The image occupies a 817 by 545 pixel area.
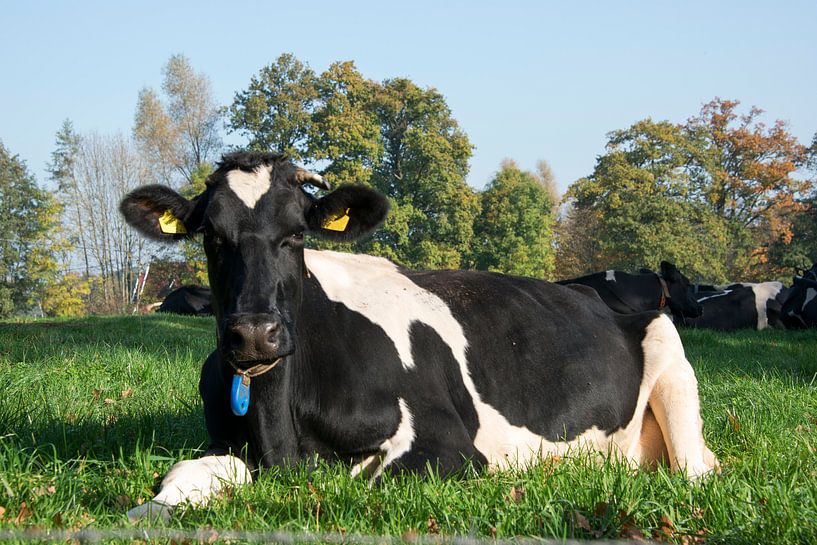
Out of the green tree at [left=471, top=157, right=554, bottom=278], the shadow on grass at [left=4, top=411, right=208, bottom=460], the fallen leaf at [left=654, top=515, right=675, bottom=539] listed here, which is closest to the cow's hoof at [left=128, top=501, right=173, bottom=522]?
the shadow on grass at [left=4, top=411, right=208, bottom=460]

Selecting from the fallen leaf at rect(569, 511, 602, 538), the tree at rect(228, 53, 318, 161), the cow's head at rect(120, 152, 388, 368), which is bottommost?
the fallen leaf at rect(569, 511, 602, 538)

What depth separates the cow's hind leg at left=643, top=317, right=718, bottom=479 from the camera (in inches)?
221

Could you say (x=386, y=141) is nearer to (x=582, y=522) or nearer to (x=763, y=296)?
(x=763, y=296)

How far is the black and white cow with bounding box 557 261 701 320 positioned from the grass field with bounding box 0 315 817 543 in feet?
41.8

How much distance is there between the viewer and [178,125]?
67.2 meters

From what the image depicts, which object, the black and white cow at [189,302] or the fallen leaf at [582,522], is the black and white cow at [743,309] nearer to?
the black and white cow at [189,302]

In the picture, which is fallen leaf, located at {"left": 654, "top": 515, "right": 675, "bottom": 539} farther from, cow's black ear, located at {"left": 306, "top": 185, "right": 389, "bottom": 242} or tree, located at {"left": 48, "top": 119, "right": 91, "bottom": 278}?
tree, located at {"left": 48, "top": 119, "right": 91, "bottom": 278}

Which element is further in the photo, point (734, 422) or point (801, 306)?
point (801, 306)

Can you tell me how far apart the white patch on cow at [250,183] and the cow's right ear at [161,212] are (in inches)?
11.0

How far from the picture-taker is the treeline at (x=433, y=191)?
53781 mm

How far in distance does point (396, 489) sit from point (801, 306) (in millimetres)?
18840

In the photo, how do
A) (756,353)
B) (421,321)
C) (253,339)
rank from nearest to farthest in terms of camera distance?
(253,339), (421,321), (756,353)

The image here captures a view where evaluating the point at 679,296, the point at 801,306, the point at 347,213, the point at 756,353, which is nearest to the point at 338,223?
the point at 347,213

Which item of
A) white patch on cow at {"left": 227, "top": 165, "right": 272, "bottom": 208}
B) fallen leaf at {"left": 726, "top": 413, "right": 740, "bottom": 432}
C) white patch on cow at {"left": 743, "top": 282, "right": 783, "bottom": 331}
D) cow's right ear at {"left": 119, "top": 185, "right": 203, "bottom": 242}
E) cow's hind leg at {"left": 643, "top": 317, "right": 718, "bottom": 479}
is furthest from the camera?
white patch on cow at {"left": 743, "top": 282, "right": 783, "bottom": 331}
